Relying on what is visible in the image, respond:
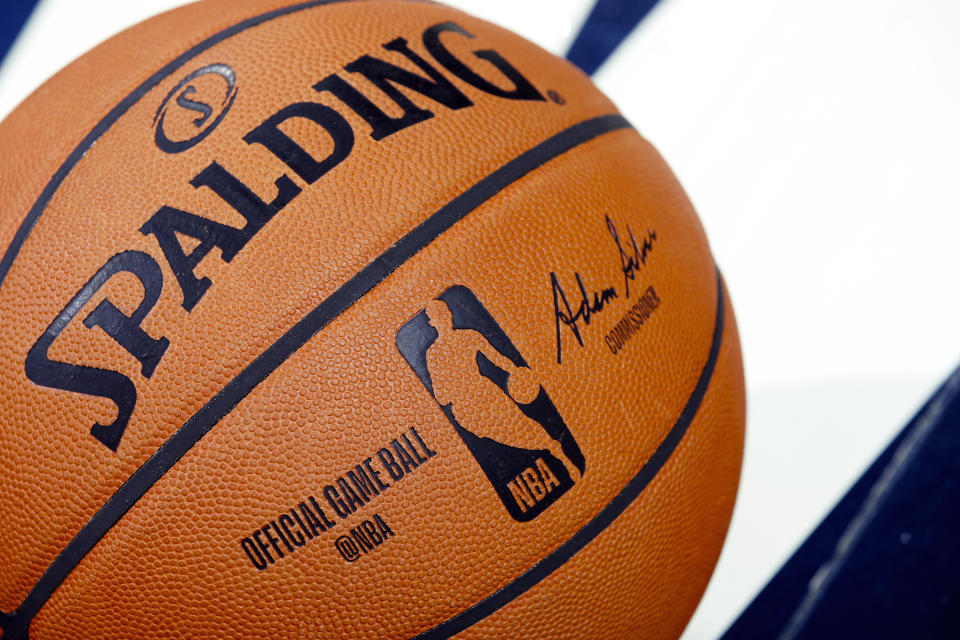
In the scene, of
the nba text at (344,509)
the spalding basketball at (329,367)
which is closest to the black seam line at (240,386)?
the spalding basketball at (329,367)

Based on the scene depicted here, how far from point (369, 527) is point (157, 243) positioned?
34cm

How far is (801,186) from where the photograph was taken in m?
1.78

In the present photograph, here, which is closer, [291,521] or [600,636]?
[291,521]

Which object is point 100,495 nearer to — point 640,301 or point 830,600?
point 640,301

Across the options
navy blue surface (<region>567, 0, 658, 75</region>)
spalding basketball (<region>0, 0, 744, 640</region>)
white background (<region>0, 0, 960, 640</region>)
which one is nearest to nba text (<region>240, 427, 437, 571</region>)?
spalding basketball (<region>0, 0, 744, 640</region>)

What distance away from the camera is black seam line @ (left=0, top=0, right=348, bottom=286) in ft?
2.85

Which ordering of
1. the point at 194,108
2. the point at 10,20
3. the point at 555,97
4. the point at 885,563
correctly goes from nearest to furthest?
the point at 194,108
the point at 555,97
the point at 885,563
the point at 10,20

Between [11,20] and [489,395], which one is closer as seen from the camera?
[489,395]

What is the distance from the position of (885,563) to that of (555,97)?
1.11m

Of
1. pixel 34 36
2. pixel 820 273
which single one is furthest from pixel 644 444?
pixel 34 36

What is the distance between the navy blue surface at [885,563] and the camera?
1463mm

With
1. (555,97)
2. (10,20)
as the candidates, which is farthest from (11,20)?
(555,97)

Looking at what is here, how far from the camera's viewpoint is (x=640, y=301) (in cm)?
89
